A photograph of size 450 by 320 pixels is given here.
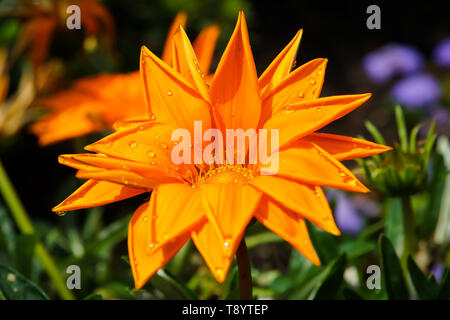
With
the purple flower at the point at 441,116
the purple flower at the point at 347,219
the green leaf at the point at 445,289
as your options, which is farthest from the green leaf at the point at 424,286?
the purple flower at the point at 441,116

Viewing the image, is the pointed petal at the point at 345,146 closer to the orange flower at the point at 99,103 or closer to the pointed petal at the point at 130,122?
the pointed petal at the point at 130,122

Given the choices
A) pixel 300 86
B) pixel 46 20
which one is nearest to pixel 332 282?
pixel 300 86

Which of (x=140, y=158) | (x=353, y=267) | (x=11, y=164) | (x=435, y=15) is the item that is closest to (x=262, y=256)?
(x=353, y=267)

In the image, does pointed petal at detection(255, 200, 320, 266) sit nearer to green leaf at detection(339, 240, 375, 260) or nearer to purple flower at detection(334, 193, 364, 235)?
green leaf at detection(339, 240, 375, 260)

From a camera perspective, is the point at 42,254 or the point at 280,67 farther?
the point at 42,254

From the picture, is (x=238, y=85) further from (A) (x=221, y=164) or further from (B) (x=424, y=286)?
(B) (x=424, y=286)

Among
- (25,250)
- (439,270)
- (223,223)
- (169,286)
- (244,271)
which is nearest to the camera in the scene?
(223,223)
